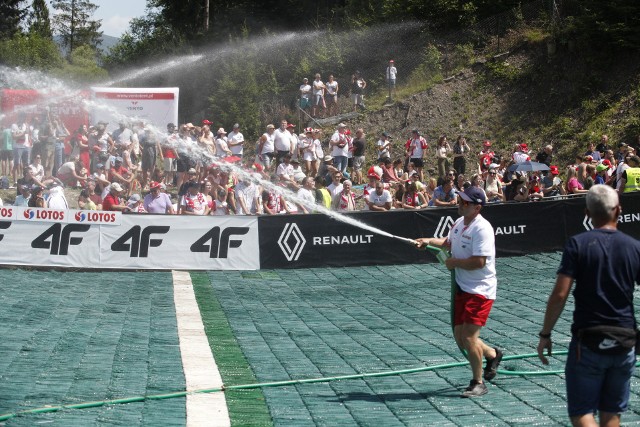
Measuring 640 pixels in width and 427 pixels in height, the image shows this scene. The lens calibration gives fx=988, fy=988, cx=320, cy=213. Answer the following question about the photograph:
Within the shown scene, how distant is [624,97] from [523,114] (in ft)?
12.6

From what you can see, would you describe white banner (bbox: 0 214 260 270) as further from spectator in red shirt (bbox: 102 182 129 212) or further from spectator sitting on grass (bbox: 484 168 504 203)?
spectator sitting on grass (bbox: 484 168 504 203)

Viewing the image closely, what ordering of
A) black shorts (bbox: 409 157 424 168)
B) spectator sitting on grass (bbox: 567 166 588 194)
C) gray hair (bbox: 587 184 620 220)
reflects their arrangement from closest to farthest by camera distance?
1. gray hair (bbox: 587 184 620 220)
2. spectator sitting on grass (bbox: 567 166 588 194)
3. black shorts (bbox: 409 157 424 168)

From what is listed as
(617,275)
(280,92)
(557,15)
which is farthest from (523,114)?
(617,275)

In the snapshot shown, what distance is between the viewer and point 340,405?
8500 mm

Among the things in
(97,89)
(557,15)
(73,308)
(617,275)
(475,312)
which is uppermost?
(557,15)

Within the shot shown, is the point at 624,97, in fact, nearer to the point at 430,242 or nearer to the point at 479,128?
the point at 479,128

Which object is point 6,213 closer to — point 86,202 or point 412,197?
A: point 86,202

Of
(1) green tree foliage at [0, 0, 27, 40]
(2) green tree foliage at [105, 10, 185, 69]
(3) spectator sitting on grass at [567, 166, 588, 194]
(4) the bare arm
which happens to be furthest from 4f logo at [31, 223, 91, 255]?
(1) green tree foliage at [0, 0, 27, 40]

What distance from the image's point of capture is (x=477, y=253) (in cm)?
846

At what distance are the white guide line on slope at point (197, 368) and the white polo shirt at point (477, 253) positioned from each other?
2.33 meters

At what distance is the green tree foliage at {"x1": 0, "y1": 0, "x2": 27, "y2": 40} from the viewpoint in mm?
82125

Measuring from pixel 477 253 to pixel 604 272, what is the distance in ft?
8.52

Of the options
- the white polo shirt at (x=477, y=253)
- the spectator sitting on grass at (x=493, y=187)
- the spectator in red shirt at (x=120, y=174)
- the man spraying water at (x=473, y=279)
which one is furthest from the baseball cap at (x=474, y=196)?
the spectator in red shirt at (x=120, y=174)

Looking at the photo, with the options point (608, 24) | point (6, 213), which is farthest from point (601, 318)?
point (608, 24)
